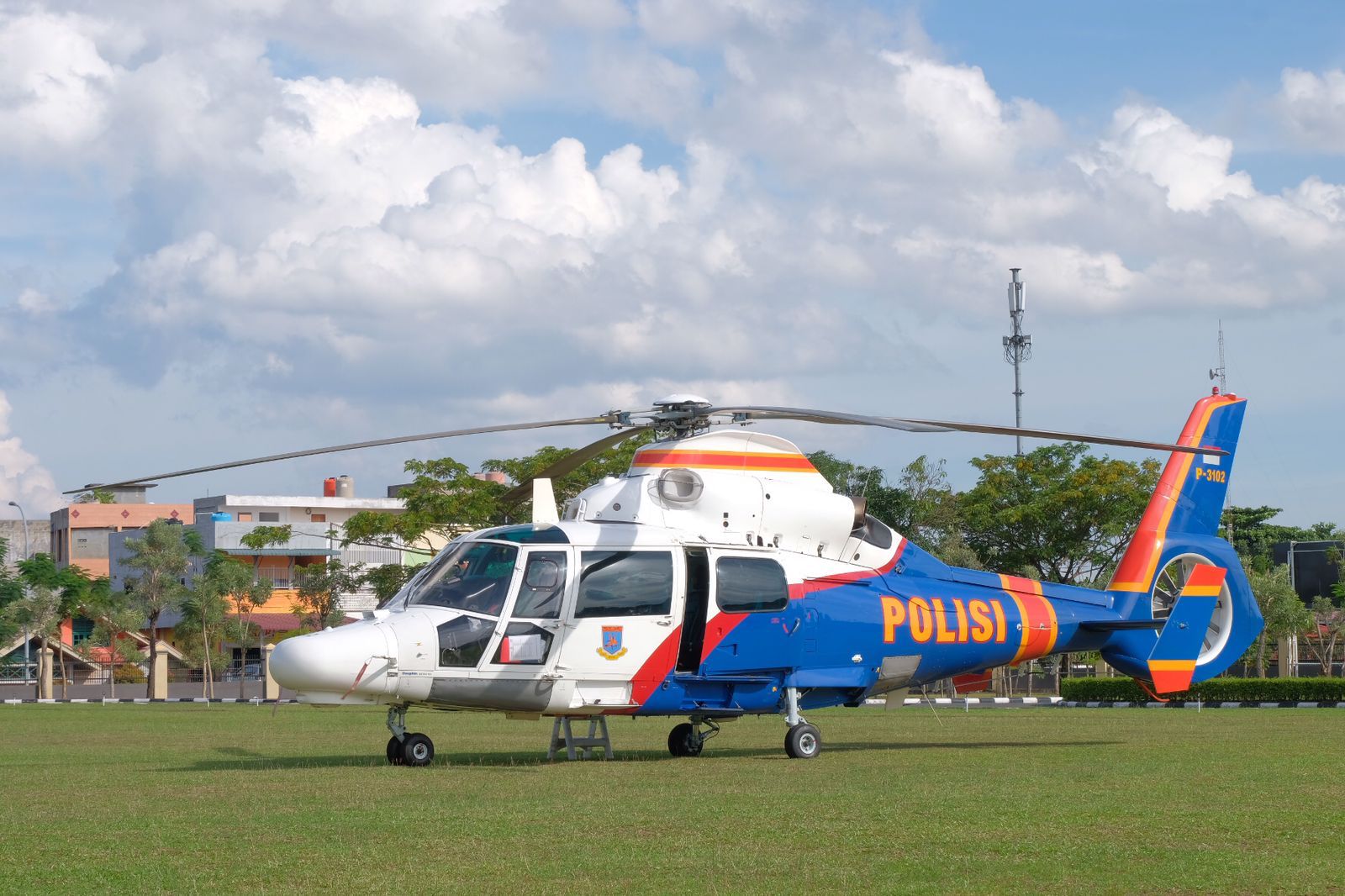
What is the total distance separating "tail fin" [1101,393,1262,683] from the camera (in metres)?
22.8

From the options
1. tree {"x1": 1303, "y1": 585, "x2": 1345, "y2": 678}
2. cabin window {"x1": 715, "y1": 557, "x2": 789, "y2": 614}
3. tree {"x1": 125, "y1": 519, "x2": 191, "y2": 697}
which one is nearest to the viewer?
cabin window {"x1": 715, "y1": 557, "x2": 789, "y2": 614}

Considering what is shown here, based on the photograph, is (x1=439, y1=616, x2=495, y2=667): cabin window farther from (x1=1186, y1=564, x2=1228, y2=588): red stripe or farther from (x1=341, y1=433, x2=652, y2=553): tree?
(x1=341, y1=433, x2=652, y2=553): tree

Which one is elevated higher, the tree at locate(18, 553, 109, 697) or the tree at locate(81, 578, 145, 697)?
the tree at locate(18, 553, 109, 697)

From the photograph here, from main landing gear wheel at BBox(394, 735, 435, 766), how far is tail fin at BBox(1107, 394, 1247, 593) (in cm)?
1077

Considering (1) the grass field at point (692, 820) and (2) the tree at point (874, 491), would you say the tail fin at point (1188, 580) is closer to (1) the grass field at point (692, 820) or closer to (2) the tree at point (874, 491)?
(1) the grass field at point (692, 820)

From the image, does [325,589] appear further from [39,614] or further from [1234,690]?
[1234,690]

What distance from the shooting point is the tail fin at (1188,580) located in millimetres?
22812

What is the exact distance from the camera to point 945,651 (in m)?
20.8

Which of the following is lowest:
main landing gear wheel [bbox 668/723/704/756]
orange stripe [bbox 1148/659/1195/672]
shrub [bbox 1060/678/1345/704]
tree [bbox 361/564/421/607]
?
shrub [bbox 1060/678/1345/704]

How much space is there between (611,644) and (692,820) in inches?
258

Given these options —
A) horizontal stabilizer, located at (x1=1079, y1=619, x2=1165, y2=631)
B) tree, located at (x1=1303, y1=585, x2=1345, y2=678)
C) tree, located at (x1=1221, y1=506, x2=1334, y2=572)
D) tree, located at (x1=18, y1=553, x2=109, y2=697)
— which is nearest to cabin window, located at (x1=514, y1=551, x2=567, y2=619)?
horizontal stabilizer, located at (x1=1079, y1=619, x2=1165, y2=631)

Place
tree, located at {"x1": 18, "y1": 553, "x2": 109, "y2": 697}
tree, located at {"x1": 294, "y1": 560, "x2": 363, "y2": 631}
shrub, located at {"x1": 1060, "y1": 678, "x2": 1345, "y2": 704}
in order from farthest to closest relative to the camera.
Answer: tree, located at {"x1": 18, "y1": 553, "x2": 109, "y2": 697} → tree, located at {"x1": 294, "y1": 560, "x2": 363, "y2": 631} → shrub, located at {"x1": 1060, "y1": 678, "x2": 1345, "y2": 704}

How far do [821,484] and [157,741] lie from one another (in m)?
11.6

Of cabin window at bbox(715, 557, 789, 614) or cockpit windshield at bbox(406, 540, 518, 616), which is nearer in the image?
cockpit windshield at bbox(406, 540, 518, 616)
